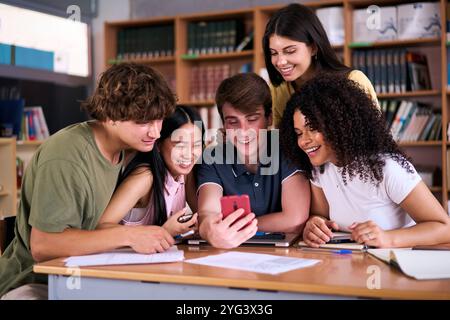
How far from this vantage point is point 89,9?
19.0ft

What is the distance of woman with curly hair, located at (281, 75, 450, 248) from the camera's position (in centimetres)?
185

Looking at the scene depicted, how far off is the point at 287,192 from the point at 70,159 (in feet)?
2.63

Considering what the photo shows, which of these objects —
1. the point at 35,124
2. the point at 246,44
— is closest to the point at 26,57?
the point at 35,124

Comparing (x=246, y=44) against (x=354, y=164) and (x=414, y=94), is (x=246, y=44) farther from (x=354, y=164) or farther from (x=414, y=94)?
(x=354, y=164)

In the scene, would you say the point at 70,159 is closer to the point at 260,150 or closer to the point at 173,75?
the point at 260,150

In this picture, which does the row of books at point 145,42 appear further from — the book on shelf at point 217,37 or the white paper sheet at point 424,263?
the white paper sheet at point 424,263

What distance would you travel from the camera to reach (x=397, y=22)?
451 cm

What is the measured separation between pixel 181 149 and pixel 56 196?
0.57 meters

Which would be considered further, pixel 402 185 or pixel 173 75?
pixel 173 75

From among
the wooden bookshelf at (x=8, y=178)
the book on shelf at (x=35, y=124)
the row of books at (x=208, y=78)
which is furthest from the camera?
the row of books at (x=208, y=78)

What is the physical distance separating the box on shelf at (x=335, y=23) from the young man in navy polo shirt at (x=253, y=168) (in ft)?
8.66

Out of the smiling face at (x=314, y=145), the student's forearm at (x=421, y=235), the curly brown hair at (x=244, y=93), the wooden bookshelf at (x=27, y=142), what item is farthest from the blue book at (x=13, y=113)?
the student's forearm at (x=421, y=235)

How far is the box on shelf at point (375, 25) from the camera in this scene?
178 inches
